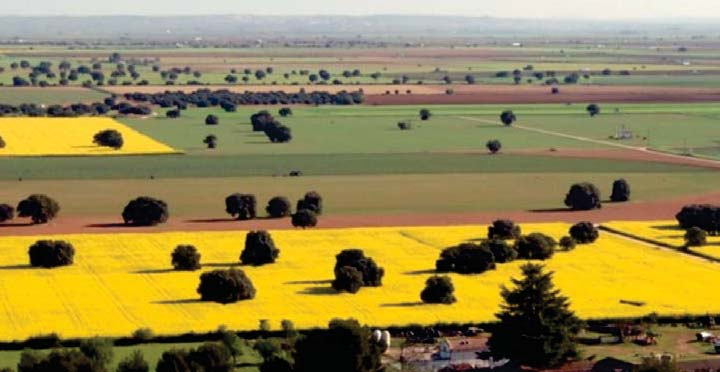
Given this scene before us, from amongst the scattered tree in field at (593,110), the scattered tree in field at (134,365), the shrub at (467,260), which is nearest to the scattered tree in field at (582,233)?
the shrub at (467,260)

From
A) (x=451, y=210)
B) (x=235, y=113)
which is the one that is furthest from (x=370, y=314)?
(x=235, y=113)

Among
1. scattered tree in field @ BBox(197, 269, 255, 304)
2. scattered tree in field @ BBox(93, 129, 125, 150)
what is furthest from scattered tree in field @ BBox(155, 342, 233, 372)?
scattered tree in field @ BBox(93, 129, 125, 150)

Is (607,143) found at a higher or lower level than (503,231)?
higher

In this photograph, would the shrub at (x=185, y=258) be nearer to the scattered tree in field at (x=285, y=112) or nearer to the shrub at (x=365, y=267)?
the shrub at (x=365, y=267)

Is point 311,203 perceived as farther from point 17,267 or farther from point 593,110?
point 593,110

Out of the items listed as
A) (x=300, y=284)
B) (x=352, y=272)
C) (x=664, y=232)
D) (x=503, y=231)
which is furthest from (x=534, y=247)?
(x=300, y=284)

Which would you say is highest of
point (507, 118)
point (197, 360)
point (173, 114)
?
point (173, 114)

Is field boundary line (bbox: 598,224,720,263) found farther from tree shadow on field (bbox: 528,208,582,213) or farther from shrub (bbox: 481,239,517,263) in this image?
shrub (bbox: 481,239,517,263)
